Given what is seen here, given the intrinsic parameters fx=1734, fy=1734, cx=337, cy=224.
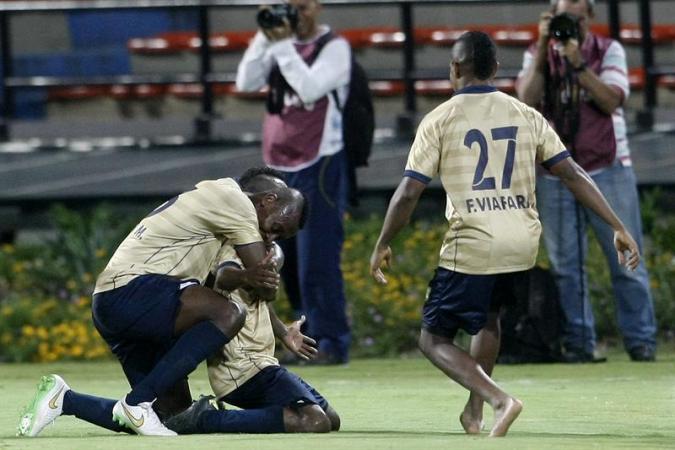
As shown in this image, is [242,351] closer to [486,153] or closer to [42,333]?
[486,153]

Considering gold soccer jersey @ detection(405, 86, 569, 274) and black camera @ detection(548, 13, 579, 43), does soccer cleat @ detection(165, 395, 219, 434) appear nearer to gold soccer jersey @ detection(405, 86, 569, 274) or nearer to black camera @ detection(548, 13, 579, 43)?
gold soccer jersey @ detection(405, 86, 569, 274)

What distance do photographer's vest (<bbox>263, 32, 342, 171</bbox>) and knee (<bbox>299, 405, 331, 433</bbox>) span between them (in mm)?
3626

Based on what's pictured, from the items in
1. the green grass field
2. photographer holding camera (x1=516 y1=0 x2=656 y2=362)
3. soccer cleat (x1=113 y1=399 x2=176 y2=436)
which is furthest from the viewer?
photographer holding camera (x1=516 y1=0 x2=656 y2=362)

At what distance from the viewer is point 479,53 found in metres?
7.34

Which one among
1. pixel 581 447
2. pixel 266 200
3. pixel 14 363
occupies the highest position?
pixel 266 200

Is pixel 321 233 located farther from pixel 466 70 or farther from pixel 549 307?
pixel 466 70

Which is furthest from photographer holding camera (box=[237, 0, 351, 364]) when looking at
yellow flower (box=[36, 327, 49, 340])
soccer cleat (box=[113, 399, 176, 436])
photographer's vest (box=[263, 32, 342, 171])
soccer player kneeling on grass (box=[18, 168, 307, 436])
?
soccer cleat (box=[113, 399, 176, 436])

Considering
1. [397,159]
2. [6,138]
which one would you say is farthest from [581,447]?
[6,138]

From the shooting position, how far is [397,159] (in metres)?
13.6

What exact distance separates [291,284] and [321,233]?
640mm

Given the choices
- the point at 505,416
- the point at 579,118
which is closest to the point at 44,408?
the point at 505,416

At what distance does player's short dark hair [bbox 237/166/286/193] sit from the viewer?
7.44m

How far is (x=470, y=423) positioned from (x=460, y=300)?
513 mm

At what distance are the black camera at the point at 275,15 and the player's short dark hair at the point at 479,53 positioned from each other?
337cm
